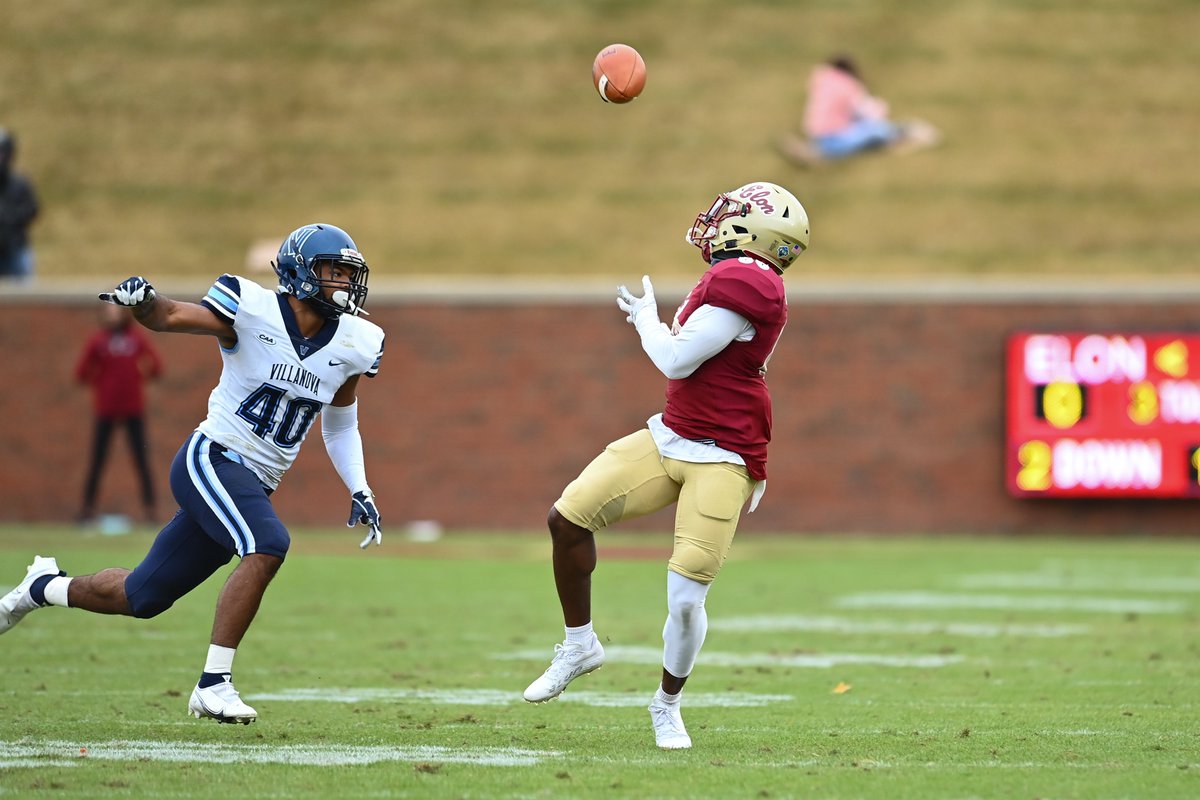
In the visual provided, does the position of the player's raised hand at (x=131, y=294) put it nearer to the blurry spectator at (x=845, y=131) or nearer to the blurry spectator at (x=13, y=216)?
the blurry spectator at (x=13, y=216)

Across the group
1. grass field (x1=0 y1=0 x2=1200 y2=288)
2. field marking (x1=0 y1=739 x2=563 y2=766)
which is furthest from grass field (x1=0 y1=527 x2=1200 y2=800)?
grass field (x1=0 y1=0 x2=1200 y2=288)

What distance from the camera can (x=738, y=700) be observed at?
260 inches

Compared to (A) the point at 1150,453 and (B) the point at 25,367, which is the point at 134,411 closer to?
(B) the point at 25,367

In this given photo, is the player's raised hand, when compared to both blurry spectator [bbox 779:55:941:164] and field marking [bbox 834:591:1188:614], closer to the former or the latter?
field marking [bbox 834:591:1188:614]

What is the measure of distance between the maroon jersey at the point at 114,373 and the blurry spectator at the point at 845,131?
9.08m

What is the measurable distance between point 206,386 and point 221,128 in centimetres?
690

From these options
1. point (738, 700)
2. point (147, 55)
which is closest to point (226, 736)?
point (738, 700)

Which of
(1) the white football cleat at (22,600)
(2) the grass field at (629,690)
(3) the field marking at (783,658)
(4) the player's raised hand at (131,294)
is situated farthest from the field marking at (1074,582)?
(4) the player's raised hand at (131,294)

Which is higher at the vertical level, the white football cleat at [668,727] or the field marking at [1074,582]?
the field marking at [1074,582]

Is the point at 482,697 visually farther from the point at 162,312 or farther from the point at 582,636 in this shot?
the point at 162,312

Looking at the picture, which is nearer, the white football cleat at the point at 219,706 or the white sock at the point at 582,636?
the white football cleat at the point at 219,706

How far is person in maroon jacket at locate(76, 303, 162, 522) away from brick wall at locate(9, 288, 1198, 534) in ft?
3.37

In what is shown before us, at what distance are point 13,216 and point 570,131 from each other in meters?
7.57

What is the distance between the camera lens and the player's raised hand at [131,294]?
17.5 ft
